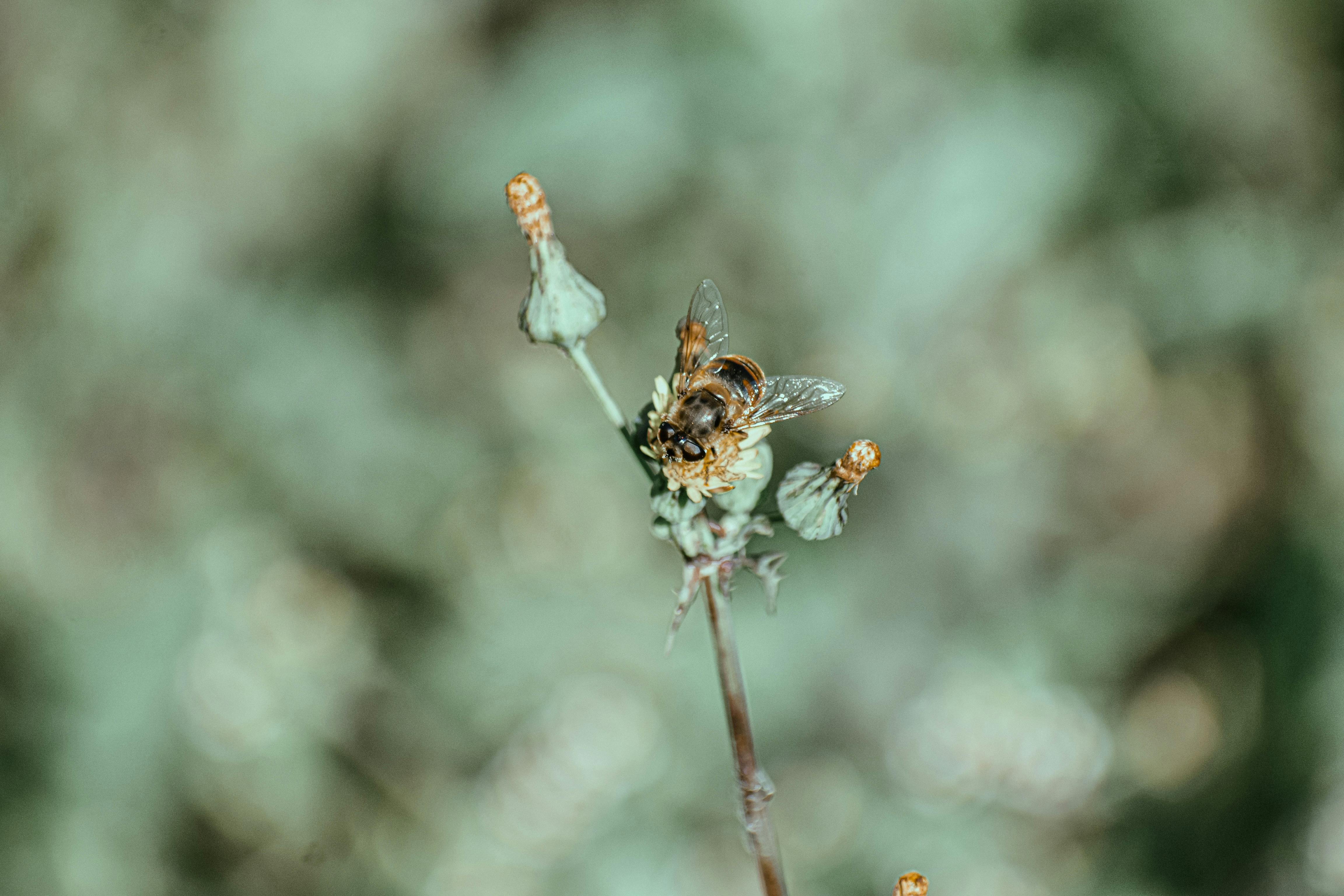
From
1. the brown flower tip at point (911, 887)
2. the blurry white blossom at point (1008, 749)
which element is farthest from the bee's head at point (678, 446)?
the blurry white blossom at point (1008, 749)

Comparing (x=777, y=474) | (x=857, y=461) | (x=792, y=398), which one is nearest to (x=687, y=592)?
(x=857, y=461)

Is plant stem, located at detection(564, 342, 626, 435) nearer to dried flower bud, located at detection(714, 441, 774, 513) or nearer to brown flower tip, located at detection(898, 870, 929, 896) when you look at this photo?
dried flower bud, located at detection(714, 441, 774, 513)

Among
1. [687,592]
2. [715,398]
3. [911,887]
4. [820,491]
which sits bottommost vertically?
[911,887]

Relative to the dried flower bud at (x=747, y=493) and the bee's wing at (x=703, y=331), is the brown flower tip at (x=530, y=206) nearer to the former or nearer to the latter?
the bee's wing at (x=703, y=331)

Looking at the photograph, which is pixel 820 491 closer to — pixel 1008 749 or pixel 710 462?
pixel 710 462

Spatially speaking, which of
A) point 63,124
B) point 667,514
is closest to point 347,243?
point 63,124

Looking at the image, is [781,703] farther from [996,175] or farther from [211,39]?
[211,39]
